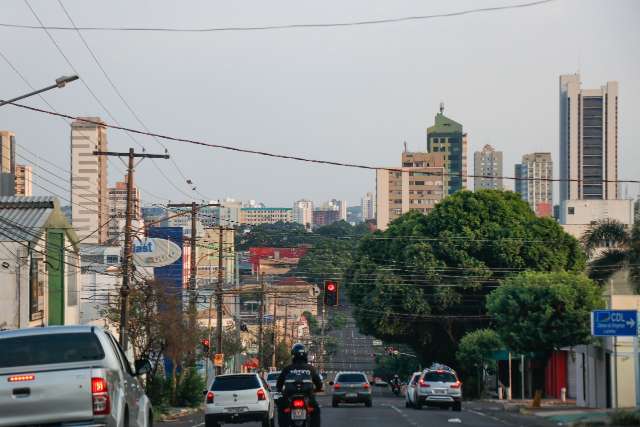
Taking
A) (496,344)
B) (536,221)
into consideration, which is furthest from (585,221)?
(496,344)

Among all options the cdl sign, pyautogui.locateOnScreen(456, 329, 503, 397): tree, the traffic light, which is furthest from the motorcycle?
the cdl sign

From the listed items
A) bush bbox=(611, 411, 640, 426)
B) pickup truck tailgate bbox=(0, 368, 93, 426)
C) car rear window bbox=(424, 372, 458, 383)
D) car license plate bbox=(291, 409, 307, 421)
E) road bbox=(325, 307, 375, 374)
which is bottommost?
road bbox=(325, 307, 375, 374)

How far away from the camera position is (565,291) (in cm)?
4866

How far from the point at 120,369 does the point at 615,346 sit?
94.9 feet

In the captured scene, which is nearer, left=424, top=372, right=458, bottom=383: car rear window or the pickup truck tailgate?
the pickup truck tailgate

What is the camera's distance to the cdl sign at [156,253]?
68.1 metres

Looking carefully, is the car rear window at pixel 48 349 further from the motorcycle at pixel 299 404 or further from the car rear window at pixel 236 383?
the car rear window at pixel 236 383

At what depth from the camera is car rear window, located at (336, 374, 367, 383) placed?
4684cm

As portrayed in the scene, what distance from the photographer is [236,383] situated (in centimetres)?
2955

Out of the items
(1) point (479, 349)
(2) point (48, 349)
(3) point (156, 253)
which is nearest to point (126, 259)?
(2) point (48, 349)

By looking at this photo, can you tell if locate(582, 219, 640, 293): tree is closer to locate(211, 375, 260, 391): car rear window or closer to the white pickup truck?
locate(211, 375, 260, 391): car rear window

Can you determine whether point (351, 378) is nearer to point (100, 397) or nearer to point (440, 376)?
point (440, 376)

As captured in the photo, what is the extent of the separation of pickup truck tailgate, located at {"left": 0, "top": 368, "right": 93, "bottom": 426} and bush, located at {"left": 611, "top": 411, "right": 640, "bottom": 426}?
19.6 m

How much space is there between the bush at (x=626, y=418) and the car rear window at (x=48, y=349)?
750 inches
